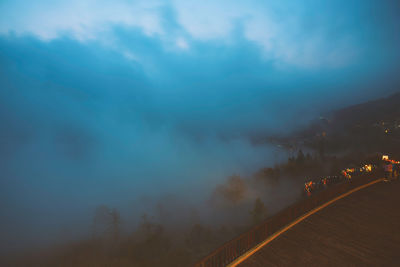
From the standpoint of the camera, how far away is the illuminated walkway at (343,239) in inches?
253

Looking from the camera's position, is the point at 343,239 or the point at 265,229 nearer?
the point at 343,239

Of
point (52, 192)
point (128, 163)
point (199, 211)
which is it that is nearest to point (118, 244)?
point (199, 211)

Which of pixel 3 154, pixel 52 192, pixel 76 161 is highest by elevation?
pixel 3 154

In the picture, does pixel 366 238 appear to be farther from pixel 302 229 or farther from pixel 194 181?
pixel 194 181

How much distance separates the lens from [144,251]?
55.7 m

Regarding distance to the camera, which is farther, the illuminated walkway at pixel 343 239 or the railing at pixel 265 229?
the illuminated walkway at pixel 343 239

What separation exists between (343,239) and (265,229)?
2605 mm

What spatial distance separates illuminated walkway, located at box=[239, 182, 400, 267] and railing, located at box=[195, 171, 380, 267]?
0.33m

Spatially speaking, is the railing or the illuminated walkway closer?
the railing

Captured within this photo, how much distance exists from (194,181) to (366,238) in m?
130

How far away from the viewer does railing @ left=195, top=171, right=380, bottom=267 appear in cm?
621

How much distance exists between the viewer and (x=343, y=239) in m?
7.30

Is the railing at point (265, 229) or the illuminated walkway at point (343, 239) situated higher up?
the railing at point (265, 229)

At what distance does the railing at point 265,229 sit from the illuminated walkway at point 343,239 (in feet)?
1.09
